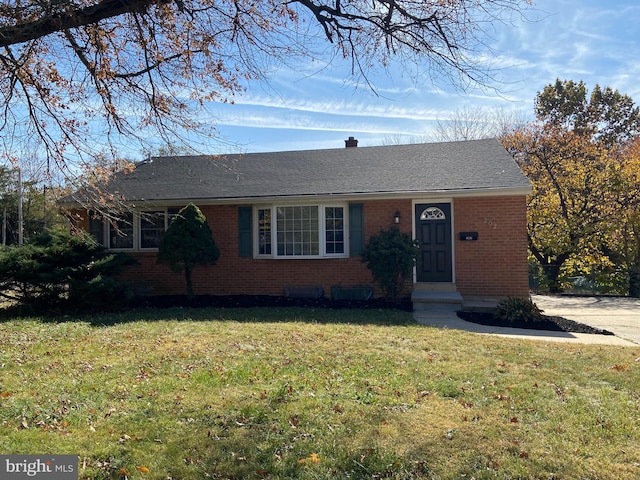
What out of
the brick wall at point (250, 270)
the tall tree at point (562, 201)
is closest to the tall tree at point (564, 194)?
the tall tree at point (562, 201)

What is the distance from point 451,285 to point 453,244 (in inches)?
39.8

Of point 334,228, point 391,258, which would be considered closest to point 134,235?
point 334,228

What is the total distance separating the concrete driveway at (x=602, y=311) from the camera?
833 cm

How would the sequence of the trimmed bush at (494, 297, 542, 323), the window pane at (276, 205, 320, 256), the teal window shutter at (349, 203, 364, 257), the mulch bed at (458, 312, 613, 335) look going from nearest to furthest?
the mulch bed at (458, 312, 613, 335)
the trimmed bush at (494, 297, 542, 323)
the teal window shutter at (349, 203, 364, 257)
the window pane at (276, 205, 320, 256)

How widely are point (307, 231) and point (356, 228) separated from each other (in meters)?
1.30

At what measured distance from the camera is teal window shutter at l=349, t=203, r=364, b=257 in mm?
11312

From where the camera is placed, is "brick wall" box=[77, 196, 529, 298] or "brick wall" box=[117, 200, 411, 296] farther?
"brick wall" box=[117, 200, 411, 296]

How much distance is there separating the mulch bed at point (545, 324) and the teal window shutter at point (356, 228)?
3114mm

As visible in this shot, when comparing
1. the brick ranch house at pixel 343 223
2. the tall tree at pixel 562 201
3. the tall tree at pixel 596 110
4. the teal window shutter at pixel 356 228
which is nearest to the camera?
the brick ranch house at pixel 343 223

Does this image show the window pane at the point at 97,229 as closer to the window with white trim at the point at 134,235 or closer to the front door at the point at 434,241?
the window with white trim at the point at 134,235

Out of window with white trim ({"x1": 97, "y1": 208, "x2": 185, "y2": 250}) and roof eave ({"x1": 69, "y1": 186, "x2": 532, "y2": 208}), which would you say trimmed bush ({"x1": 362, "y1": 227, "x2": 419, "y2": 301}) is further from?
window with white trim ({"x1": 97, "y1": 208, "x2": 185, "y2": 250})

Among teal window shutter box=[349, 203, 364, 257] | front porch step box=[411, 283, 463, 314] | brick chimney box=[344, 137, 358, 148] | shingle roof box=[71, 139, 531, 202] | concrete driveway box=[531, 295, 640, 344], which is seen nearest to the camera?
concrete driveway box=[531, 295, 640, 344]

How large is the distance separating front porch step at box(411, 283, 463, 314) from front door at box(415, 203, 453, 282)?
27cm

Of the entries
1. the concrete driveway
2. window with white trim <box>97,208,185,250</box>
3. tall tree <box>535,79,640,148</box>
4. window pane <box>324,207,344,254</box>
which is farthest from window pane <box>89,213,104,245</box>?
tall tree <box>535,79,640,148</box>
